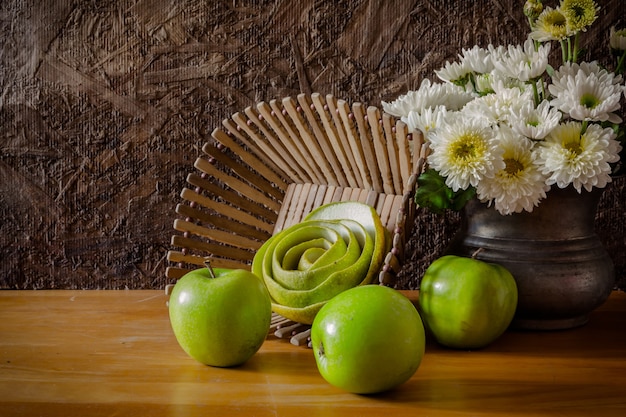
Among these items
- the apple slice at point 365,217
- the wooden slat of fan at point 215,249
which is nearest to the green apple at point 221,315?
the apple slice at point 365,217

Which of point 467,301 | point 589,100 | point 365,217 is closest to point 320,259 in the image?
point 365,217

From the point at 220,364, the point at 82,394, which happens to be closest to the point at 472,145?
the point at 220,364

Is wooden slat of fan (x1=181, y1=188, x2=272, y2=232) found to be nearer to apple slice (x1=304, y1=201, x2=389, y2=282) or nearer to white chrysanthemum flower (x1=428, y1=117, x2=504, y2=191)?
apple slice (x1=304, y1=201, x2=389, y2=282)

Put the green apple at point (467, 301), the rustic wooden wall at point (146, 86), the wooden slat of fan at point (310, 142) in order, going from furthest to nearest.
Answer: the rustic wooden wall at point (146, 86) → the wooden slat of fan at point (310, 142) → the green apple at point (467, 301)

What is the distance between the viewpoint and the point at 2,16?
1271mm

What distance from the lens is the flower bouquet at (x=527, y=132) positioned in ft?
2.88

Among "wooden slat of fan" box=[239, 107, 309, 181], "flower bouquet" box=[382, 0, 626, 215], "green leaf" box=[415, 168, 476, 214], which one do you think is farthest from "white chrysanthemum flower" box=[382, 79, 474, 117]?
"wooden slat of fan" box=[239, 107, 309, 181]

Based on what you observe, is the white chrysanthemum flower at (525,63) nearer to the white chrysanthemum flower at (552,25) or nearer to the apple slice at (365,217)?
the white chrysanthemum flower at (552,25)

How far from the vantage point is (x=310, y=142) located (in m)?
1.10

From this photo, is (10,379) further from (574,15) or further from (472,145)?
(574,15)

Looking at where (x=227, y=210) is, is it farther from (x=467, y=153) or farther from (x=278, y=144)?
(x=467, y=153)

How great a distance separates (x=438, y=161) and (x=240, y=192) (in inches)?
16.7

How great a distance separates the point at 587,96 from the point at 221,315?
56 centimetres

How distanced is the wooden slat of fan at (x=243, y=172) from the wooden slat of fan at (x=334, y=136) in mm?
152
